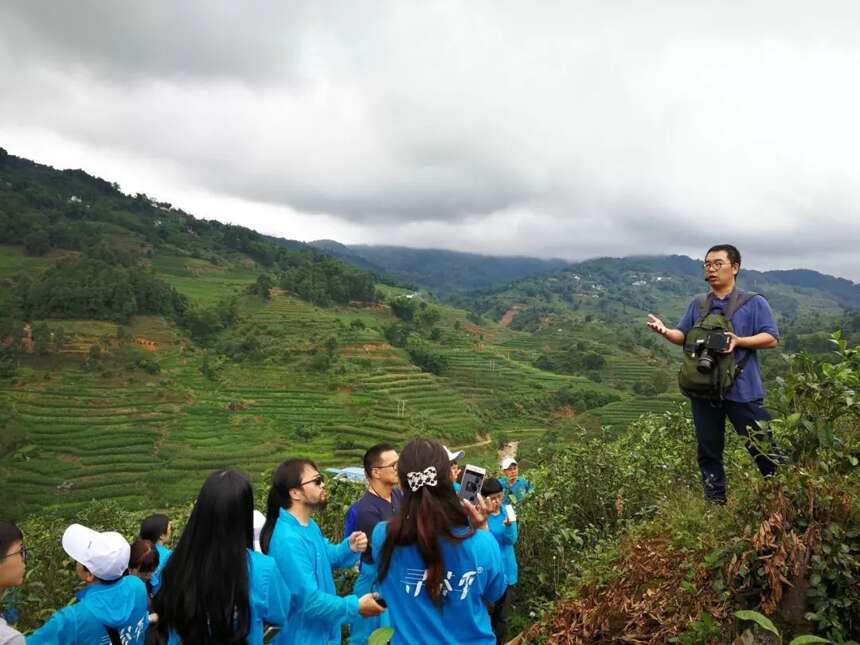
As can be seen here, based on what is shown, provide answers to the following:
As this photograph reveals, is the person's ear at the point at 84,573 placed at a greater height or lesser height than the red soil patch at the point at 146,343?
greater

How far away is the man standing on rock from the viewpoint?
3264mm

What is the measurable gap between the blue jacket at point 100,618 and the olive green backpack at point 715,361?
11.0 feet

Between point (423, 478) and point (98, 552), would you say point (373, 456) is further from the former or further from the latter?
point (98, 552)

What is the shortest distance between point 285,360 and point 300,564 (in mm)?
52521

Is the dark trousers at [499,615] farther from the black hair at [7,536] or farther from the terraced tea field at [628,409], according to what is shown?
the terraced tea field at [628,409]

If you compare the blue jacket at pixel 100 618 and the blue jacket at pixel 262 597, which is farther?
the blue jacket at pixel 100 618

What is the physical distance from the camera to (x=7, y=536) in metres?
2.25

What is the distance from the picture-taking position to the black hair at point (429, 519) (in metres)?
2.12

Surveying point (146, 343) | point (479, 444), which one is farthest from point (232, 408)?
point (479, 444)

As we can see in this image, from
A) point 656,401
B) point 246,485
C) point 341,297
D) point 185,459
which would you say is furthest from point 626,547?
point 341,297

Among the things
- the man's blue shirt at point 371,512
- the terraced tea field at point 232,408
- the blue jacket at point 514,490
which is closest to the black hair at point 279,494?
the man's blue shirt at point 371,512

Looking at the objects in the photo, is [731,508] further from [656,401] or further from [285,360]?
[285,360]

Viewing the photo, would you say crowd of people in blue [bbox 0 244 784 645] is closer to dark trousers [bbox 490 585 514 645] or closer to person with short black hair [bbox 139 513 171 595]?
person with short black hair [bbox 139 513 171 595]

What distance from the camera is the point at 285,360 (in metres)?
53.1
